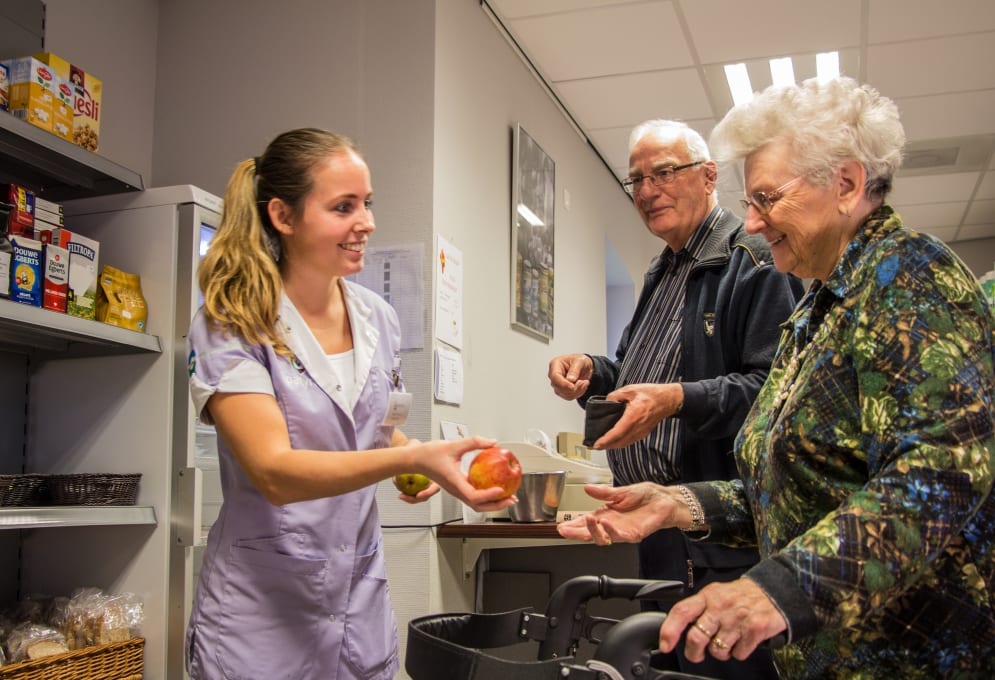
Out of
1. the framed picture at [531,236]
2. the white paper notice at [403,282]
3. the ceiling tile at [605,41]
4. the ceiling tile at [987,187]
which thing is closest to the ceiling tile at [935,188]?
the ceiling tile at [987,187]

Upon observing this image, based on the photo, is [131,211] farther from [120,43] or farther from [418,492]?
[418,492]

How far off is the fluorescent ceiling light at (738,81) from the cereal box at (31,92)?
3078 mm

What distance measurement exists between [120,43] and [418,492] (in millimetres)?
2488

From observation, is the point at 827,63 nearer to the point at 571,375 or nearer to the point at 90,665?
the point at 571,375

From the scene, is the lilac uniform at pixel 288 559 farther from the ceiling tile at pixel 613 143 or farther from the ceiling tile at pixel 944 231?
the ceiling tile at pixel 944 231

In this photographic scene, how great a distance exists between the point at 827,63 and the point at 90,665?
3.92 m

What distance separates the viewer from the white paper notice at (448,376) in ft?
10.4

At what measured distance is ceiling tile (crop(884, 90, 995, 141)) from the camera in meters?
4.94

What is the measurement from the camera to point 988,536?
1049 millimetres

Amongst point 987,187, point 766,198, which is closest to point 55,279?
point 766,198

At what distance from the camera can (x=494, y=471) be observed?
4.73 feet

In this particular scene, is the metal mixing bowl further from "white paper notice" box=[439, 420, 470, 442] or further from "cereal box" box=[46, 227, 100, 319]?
"cereal box" box=[46, 227, 100, 319]

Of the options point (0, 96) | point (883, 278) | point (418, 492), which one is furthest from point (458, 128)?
point (883, 278)

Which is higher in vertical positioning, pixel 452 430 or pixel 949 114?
pixel 949 114
